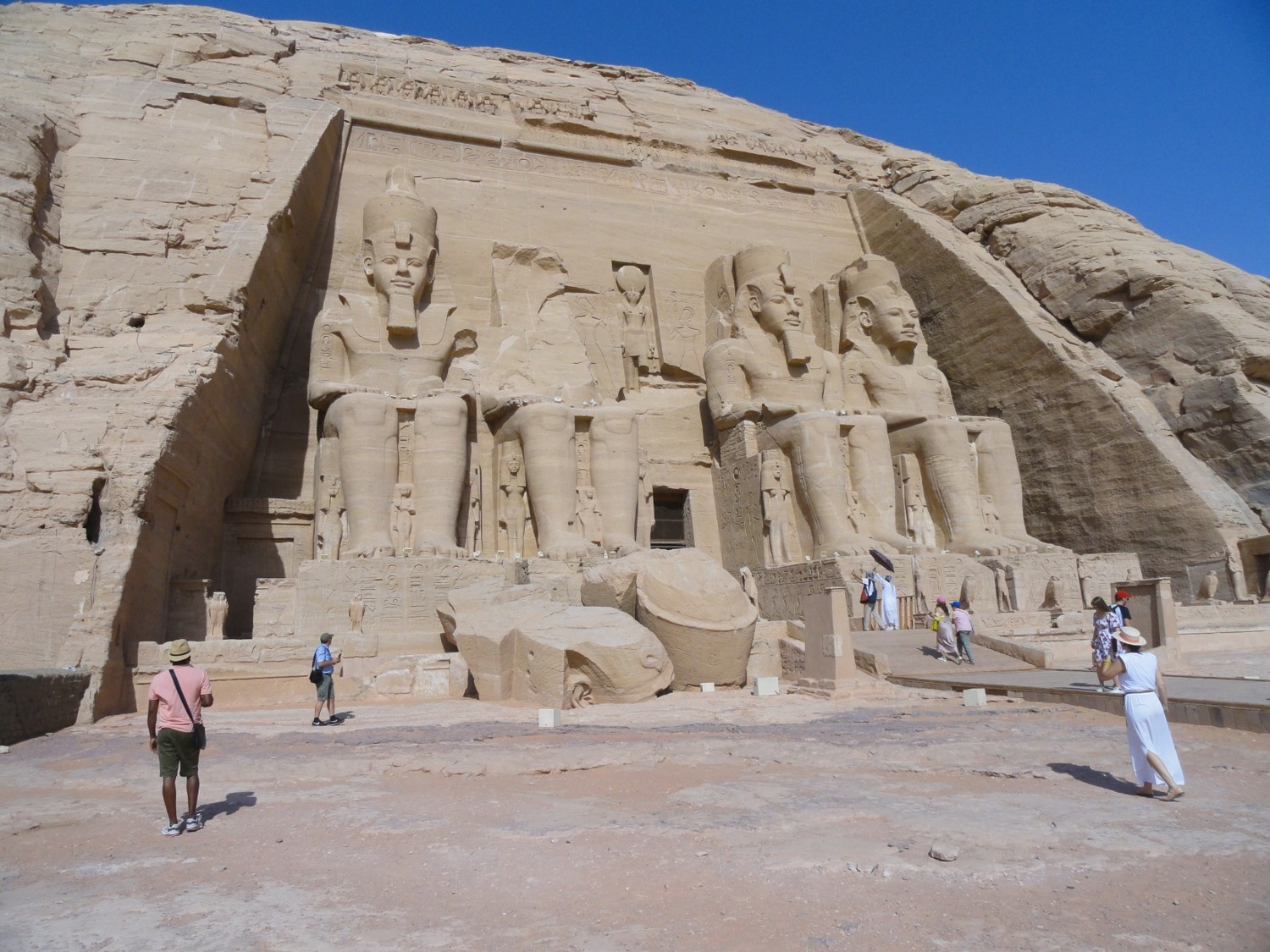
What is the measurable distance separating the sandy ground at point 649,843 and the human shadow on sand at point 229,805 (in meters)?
0.02

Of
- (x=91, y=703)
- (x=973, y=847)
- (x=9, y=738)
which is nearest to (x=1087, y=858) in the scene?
(x=973, y=847)

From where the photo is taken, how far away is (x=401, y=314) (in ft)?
32.0

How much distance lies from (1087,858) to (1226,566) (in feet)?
27.8

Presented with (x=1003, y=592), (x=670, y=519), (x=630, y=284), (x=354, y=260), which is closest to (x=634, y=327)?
(x=630, y=284)

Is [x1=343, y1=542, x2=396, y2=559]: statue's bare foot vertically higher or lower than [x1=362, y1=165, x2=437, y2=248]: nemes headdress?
lower

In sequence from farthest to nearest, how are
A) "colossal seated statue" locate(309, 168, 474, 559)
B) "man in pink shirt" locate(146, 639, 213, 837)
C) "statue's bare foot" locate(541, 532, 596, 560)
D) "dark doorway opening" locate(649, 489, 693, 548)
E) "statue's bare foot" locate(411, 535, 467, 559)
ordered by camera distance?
"dark doorway opening" locate(649, 489, 693, 548) → "statue's bare foot" locate(541, 532, 596, 560) → "colossal seated statue" locate(309, 168, 474, 559) → "statue's bare foot" locate(411, 535, 467, 559) → "man in pink shirt" locate(146, 639, 213, 837)

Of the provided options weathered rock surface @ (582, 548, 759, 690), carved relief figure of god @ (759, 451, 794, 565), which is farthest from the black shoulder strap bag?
carved relief figure of god @ (759, 451, 794, 565)

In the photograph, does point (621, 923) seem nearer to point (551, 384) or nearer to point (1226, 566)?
point (551, 384)

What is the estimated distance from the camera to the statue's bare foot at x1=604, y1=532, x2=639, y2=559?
360 inches

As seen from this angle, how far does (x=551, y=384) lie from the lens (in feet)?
33.6

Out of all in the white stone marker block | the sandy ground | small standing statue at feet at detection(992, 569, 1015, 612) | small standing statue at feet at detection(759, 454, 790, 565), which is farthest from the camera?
small standing statue at feet at detection(759, 454, 790, 565)

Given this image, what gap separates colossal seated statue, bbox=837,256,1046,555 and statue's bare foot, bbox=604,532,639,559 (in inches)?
135

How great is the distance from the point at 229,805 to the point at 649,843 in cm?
166

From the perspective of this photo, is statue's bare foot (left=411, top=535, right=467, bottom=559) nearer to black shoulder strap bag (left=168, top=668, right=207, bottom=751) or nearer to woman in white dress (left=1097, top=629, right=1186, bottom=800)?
black shoulder strap bag (left=168, top=668, right=207, bottom=751)
